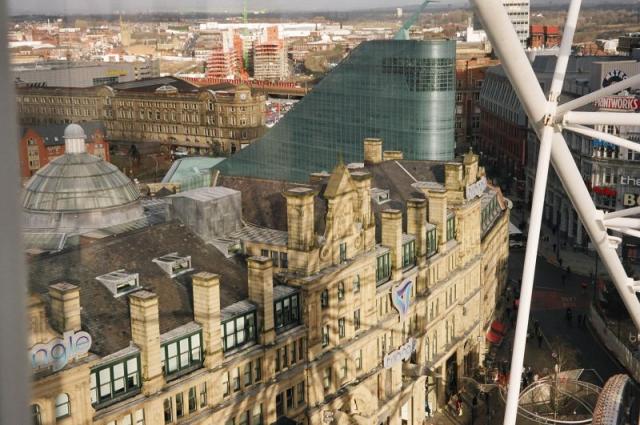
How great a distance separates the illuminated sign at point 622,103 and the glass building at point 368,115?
743 centimetres

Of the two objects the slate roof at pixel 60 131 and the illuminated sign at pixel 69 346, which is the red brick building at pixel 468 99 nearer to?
the slate roof at pixel 60 131

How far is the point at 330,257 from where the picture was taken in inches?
738

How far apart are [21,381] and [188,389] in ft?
39.6

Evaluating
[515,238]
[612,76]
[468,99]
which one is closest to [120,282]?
[515,238]

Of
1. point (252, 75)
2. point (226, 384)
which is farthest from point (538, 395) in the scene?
point (252, 75)

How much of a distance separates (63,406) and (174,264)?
516 cm

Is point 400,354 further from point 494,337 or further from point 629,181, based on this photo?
point 629,181

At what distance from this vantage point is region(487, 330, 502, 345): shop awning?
29.8 m

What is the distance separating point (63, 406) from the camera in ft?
38.3

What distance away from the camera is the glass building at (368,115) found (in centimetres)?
4206

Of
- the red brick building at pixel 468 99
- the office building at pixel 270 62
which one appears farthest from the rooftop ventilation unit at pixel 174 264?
the red brick building at pixel 468 99

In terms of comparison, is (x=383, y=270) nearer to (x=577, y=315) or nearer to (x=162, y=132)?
(x=577, y=315)

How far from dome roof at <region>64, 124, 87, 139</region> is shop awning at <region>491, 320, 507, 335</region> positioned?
60.5 feet

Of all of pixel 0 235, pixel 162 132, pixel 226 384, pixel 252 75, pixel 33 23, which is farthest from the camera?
pixel 252 75
